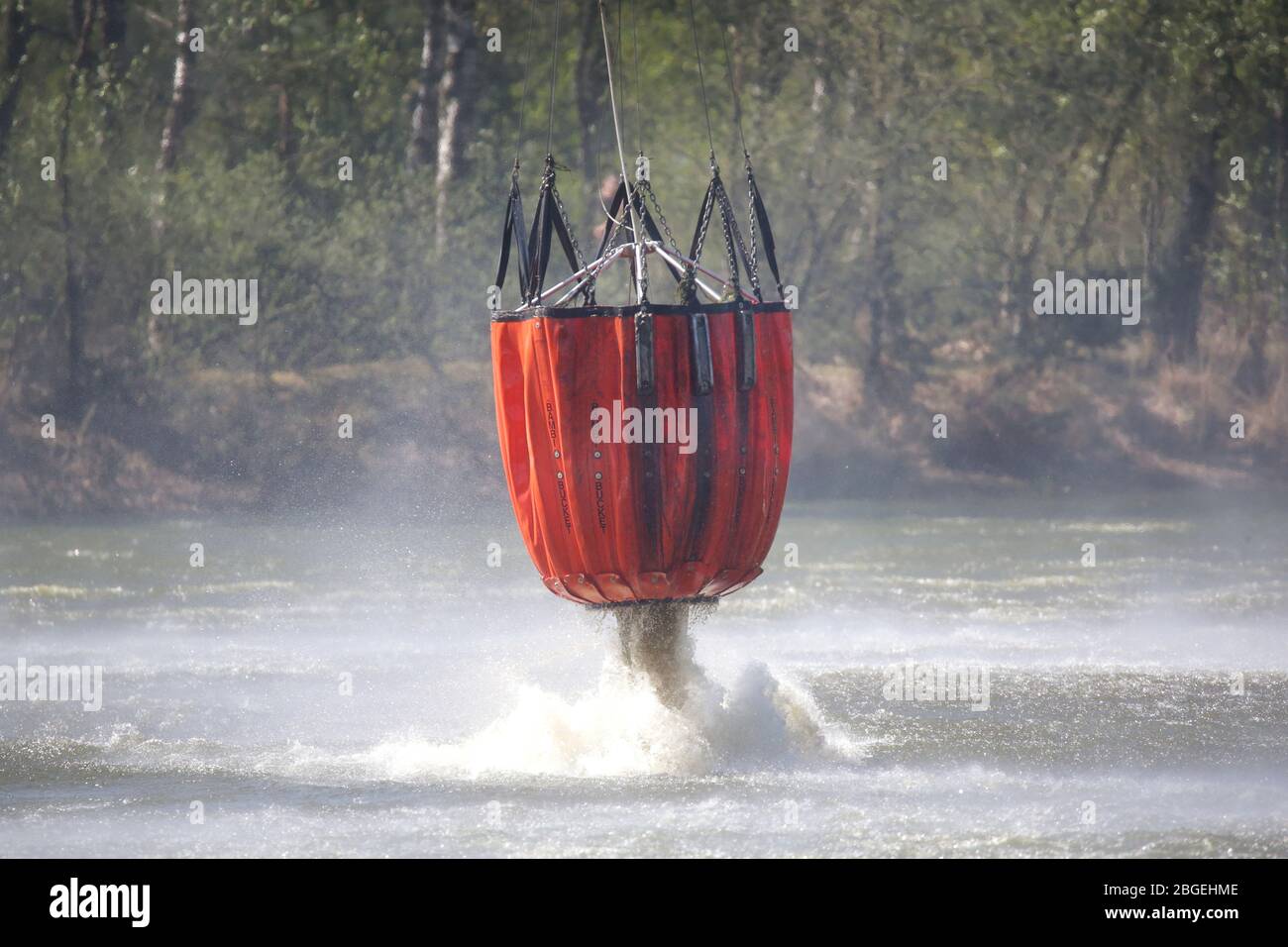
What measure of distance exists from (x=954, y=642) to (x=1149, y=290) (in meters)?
15.6

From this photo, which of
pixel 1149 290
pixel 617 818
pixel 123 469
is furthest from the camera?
pixel 1149 290

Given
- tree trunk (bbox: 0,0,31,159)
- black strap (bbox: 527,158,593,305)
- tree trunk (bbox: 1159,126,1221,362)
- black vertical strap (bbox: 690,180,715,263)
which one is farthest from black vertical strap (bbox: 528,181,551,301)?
tree trunk (bbox: 0,0,31,159)

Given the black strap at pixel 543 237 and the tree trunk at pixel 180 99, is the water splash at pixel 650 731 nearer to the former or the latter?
the black strap at pixel 543 237

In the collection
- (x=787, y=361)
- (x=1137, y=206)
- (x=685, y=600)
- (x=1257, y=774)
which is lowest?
(x=1257, y=774)

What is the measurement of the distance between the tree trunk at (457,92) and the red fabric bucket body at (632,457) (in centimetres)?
1940

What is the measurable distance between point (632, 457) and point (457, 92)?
2013 cm

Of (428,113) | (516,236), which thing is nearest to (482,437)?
(428,113)

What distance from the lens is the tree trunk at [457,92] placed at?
2873 cm

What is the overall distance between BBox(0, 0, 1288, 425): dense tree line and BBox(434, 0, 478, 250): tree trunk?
41mm

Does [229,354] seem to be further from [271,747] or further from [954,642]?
[271,747]

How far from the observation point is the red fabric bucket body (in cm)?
943

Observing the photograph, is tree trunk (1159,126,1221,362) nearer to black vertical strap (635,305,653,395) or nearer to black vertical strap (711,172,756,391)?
black vertical strap (711,172,756,391)

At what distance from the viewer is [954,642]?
1402cm

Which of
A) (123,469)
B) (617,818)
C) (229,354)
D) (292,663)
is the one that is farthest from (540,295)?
(229,354)
